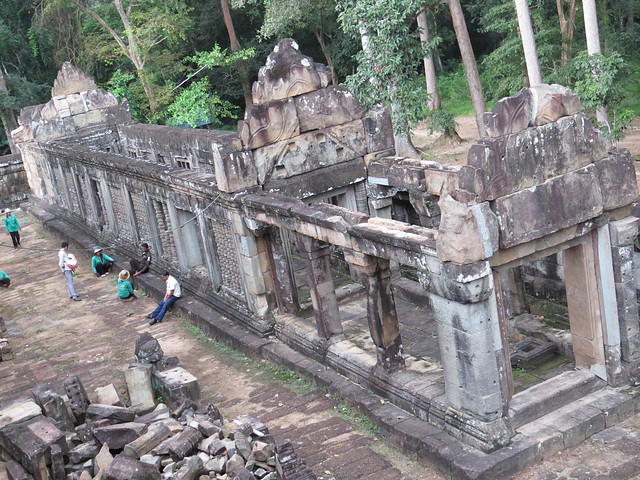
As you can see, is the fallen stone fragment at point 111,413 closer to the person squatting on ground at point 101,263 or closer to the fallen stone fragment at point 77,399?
the fallen stone fragment at point 77,399

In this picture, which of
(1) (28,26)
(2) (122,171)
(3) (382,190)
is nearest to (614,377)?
(3) (382,190)

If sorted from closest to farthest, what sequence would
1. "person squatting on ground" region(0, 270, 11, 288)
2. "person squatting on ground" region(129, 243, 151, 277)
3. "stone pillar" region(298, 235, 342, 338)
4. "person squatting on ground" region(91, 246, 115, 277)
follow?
"stone pillar" region(298, 235, 342, 338), "person squatting on ground" region(129, 243, 151, 277), "person squatting on ground" region(91, 246, 115, 277), "person squatting on ground" region(0, 270, 11, 288)

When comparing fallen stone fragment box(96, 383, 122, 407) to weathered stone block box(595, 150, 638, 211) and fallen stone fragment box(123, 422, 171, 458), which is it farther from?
weathered stone block box(595, 150, 638, 211)

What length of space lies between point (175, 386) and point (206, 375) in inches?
52.1

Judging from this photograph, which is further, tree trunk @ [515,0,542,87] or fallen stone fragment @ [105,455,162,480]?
tree trunk @ [515,0,542,87]

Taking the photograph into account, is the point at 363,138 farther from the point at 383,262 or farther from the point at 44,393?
the point at 44,393

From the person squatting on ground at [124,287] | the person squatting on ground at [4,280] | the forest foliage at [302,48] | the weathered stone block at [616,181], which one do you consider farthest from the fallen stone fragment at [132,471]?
Answer: the forest foliage at [302,48]

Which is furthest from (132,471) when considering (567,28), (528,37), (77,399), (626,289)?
(567,28)

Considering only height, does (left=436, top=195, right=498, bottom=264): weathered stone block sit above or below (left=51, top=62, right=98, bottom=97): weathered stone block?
below

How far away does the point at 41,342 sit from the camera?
14578 mm

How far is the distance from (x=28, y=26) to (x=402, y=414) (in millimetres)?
36071

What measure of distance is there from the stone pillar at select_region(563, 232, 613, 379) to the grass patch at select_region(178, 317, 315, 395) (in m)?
3.86

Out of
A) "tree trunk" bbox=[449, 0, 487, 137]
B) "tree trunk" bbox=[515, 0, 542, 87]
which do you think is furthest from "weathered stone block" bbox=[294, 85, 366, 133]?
"tree trunk" bbox=[449, 0, 487, 137]

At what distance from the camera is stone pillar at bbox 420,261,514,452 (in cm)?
802
